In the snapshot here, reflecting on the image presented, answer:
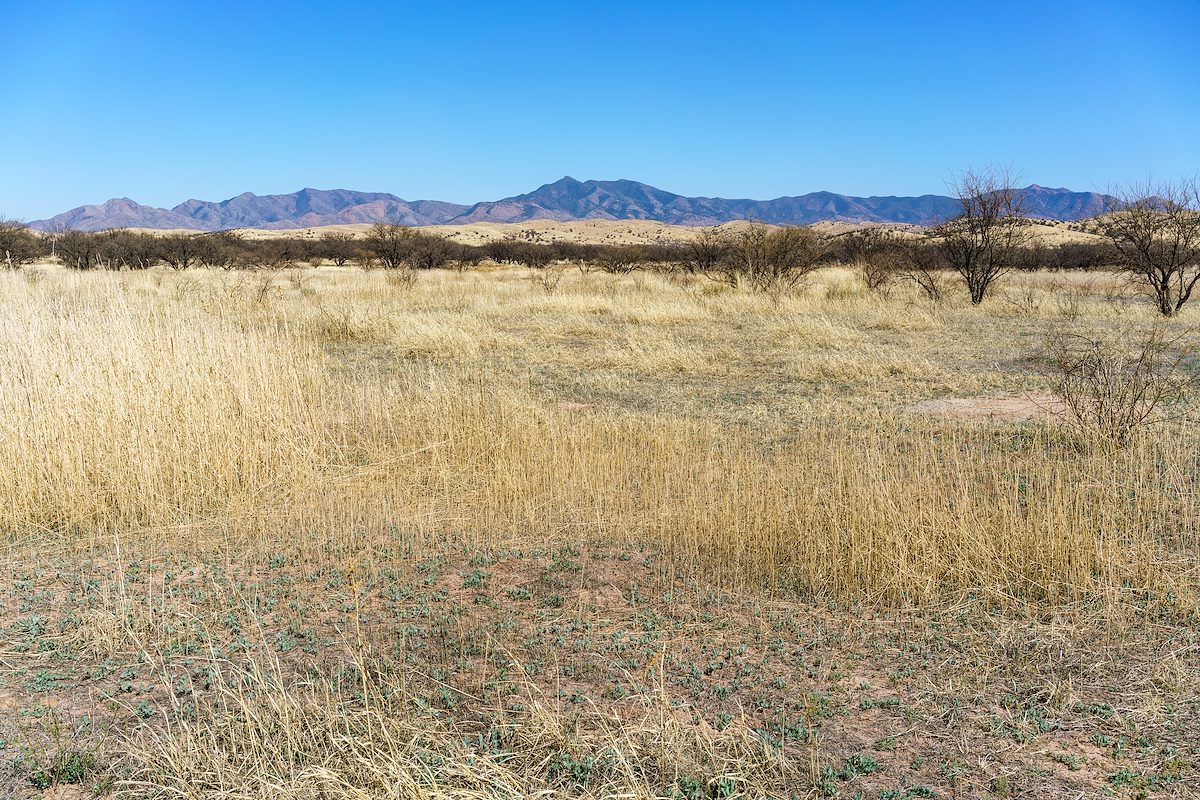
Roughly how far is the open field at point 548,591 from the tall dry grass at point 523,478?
0.10 feet

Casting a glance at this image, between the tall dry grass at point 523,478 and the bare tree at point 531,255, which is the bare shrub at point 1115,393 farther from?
the bare tree at point 531,255

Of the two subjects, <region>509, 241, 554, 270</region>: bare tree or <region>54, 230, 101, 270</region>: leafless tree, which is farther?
<region>509, 241, 554, 270</region>: bare tree

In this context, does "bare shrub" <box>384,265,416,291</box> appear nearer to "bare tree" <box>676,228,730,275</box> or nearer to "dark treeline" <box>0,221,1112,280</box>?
"dark treeline" <box>0,221,1112,280</box>

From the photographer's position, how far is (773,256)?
22.1m

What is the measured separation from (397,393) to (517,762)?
5.94m

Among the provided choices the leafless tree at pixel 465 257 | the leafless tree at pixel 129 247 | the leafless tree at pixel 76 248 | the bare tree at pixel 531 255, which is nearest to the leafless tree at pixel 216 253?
the leafless tree at pixel 129 247

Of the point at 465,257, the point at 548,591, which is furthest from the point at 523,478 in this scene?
Answer: the point at 465,257

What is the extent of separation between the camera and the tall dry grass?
4312mm

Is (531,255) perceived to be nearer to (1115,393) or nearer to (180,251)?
(180,251)

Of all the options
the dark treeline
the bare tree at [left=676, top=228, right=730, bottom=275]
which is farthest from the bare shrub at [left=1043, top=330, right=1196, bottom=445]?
the bare tree at [left=676, top=228, right=730, bottom=275]

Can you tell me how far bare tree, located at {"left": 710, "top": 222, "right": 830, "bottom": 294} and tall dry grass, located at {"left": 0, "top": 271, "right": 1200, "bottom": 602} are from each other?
14460mm

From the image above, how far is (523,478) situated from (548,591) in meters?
1.61

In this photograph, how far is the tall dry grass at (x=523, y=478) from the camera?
4312mm

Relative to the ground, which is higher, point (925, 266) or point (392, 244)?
point (392, 244)
